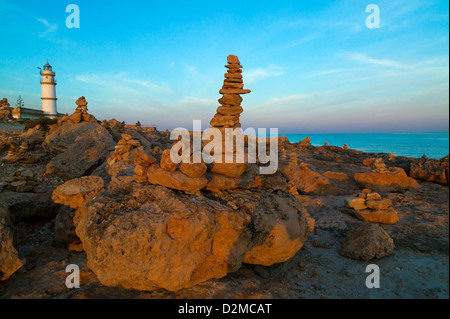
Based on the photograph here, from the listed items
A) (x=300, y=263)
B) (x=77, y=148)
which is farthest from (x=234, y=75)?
(x=77, y=148)

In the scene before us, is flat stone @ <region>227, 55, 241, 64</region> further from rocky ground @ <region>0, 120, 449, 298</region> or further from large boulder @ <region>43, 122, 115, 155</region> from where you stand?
large boulder @ <region>43, 122, 115, 155</region>

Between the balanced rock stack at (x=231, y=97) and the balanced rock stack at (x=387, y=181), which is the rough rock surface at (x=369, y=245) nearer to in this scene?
the balanced rock stack at (x=231, y=97)

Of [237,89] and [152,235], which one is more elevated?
[237,89]

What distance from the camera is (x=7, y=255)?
4.71 m

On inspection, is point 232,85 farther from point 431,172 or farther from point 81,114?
point 431,172

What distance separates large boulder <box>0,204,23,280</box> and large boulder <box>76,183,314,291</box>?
1.66 meters

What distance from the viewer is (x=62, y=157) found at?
11.8 meters

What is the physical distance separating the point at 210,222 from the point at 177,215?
0.61 m

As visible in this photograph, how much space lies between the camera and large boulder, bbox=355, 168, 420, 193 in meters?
13.1

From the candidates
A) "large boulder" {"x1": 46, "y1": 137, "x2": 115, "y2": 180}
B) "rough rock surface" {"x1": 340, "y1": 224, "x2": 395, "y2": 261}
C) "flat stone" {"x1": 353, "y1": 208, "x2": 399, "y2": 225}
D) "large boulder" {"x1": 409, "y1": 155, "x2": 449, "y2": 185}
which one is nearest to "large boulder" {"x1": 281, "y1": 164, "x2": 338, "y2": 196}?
"flat stone" {"x1": 353, "y1": 208, "x2": 399, "y2": 225}

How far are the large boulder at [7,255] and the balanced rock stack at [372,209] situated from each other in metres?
Answer: 10.2
